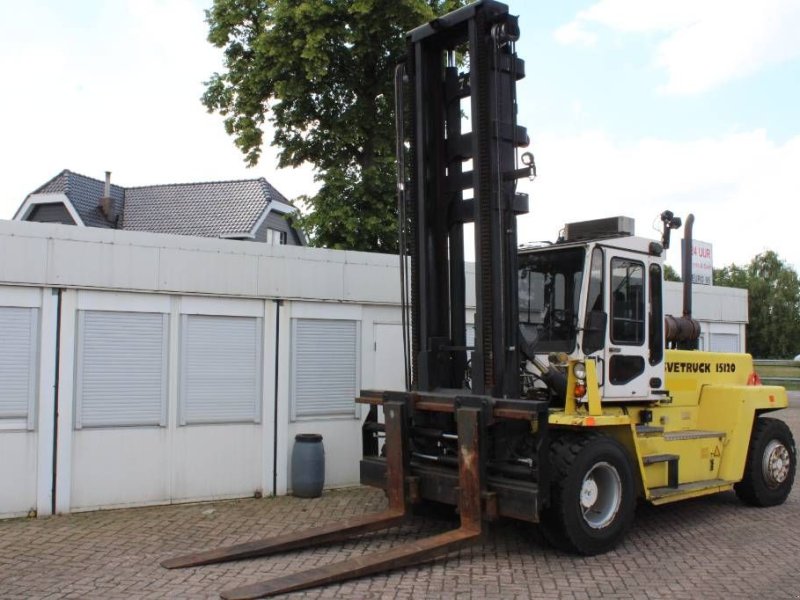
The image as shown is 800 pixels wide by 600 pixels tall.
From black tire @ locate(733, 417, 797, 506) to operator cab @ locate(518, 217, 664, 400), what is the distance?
2036mm

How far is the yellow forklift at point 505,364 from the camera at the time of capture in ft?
22.4

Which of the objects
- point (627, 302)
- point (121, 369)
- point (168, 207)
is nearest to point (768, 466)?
point (627, 302)

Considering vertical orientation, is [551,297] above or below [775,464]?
above

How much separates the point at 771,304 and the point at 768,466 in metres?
64.0

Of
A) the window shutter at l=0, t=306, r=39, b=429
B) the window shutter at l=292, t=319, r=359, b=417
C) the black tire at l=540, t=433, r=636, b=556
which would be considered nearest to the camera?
the black tire at l=540, t=433, r=636, b=556

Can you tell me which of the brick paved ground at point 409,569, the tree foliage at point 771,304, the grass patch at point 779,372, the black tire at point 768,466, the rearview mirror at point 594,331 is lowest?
the brick paved ground at point 409,569

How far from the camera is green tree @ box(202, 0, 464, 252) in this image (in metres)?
19.3

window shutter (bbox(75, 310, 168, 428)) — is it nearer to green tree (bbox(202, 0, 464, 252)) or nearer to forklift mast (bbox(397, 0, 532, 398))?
forklift mast (bbox(397, 0, 532, 398))

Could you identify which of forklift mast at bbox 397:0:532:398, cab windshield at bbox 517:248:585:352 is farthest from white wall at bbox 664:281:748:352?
forklift mast at bbox 397:0:532:398

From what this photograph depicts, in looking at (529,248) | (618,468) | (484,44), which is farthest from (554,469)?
(484,44)

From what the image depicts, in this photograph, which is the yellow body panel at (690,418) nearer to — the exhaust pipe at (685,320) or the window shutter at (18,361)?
the exhaust pipe at (685,320)

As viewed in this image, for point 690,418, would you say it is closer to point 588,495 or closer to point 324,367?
point 588,495

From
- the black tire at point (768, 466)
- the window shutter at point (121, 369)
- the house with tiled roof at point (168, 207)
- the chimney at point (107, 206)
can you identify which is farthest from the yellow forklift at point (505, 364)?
the chimney at point (107, 206)

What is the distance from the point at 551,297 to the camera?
784 centimetres
